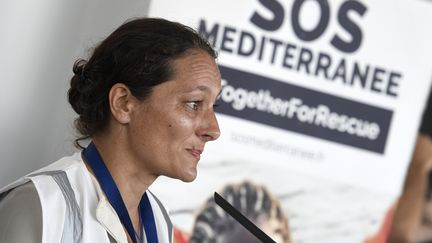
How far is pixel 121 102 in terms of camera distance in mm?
1276

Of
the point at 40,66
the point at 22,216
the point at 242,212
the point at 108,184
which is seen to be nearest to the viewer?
the point at 22,216

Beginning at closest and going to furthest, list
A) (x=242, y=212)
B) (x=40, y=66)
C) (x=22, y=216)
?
(x=22, y=216) → (x=40, y=66) → (x=242, y=212)

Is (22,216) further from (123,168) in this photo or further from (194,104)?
(194,104)

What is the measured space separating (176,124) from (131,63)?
107 mm

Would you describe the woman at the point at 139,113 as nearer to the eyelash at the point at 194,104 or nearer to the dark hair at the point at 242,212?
the eyelash at the point at 194,104

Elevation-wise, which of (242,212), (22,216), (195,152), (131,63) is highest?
(131,63)

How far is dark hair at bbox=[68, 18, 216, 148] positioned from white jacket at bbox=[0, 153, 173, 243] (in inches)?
3.2

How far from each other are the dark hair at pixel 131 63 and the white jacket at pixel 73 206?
8cm

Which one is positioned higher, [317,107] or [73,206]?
[317,107]

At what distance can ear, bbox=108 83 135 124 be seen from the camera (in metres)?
1.27

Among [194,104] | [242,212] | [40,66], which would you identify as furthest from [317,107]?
[194,104]

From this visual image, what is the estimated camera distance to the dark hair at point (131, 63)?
1.27 metres

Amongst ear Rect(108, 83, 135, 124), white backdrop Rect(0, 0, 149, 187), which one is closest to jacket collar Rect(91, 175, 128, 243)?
ear Rect(108, 83, 135, 124)

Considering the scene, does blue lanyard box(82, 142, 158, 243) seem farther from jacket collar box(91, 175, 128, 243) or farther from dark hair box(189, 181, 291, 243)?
dark hair box(189, 181, 291, 243)
